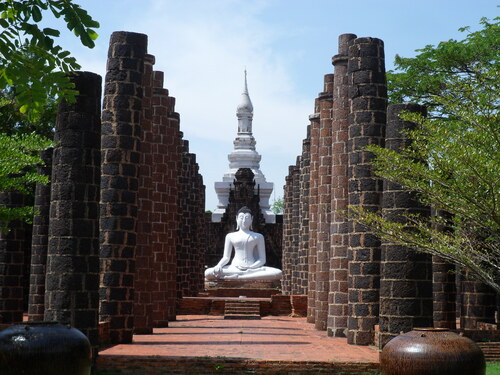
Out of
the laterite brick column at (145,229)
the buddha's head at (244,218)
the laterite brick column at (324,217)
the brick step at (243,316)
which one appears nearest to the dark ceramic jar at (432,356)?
the laterite brick column at (145,229)

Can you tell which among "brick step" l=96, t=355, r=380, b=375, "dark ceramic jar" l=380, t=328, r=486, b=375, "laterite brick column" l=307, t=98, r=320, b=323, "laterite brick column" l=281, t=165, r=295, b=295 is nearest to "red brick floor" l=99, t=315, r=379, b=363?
"brick step" l=96, t=355, r=380, b=375

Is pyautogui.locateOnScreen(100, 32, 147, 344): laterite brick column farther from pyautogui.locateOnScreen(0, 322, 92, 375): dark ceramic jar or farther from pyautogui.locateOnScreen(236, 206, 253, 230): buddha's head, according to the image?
pyautogui.locateOnScreen(236, 206, 253, 230): buddha's head

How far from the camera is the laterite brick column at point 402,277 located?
13.5 m

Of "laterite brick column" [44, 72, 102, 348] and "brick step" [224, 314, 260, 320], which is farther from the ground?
"laterite brick column" [44, 72, 102, 348]

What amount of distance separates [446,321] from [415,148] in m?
5.54

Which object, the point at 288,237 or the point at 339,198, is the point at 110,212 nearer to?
the point at 339,198

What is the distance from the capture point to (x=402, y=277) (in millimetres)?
13500

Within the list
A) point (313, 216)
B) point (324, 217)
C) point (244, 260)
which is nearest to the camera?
point (324, 217)

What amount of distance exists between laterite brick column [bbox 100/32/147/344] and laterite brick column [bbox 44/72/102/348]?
2.58 m

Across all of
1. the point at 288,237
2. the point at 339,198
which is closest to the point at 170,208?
the point at 339,198

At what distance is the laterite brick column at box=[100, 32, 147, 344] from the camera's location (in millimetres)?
15430

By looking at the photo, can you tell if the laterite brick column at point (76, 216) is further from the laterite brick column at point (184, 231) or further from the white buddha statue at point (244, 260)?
the white buddha statue at point (244, 260)

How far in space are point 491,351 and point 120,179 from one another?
274 inches

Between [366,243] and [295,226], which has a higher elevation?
[295,226]
